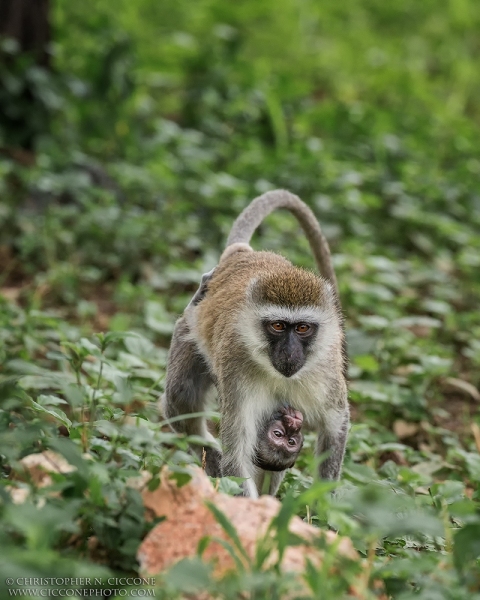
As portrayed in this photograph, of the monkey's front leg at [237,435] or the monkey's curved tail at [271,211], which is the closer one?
the monkey's front leg at [237,435]

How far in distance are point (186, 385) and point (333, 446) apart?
106 cm

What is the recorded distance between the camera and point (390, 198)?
11.0 metres

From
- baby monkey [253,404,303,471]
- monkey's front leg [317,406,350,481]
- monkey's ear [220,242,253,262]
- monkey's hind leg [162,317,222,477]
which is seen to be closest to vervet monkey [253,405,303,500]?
baby monkey [253,404,303,471]

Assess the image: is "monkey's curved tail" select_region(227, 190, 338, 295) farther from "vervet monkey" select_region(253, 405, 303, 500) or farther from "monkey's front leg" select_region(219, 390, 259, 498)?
"monkey's front leg" select_region(219, 390, 259, 498)

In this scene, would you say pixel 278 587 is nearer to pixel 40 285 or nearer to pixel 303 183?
pixel 40 285

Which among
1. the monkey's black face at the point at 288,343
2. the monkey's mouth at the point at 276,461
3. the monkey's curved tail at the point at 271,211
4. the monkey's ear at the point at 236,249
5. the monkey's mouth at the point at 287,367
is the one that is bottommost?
the monkey's mouth at the point at 276,461

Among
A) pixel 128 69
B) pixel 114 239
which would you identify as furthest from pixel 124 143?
pixel 114 239

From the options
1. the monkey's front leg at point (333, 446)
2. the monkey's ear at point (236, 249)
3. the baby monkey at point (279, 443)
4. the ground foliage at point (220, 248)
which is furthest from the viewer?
the monkey's ear at point (236, 249)

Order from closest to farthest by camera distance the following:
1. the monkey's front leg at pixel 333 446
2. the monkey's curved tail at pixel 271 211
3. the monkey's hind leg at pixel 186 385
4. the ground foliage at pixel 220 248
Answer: the ground foliage at pixel 220 248, the monkey's front leg at pixel 333 446, the monkey's hind leg at pixel 186 385, the monkey's curved tail at pixel 271 211

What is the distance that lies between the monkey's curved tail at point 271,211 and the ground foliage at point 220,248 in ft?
2.67

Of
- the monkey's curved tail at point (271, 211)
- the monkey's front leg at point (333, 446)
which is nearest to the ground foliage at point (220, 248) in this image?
the monkey's front leg at point (333, 446)

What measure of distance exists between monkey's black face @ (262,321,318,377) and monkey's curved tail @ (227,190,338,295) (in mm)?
1299

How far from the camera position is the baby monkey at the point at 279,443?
500 centimetres

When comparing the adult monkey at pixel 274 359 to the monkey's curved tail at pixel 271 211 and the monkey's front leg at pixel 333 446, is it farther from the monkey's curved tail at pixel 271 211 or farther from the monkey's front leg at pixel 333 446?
the monkey's curved tail at pixel 271 211
